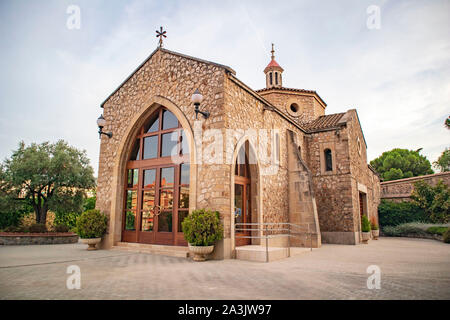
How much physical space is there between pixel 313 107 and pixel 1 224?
18.4 metres

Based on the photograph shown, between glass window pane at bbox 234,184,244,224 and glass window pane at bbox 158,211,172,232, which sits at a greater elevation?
glass window pane at bbox 234,184,244,224

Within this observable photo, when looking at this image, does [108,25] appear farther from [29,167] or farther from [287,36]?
[29,167]

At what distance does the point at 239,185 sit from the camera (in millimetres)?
8898

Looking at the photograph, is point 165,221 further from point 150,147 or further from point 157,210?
point 150,147

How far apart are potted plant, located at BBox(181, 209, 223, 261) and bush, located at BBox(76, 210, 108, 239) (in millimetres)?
4086

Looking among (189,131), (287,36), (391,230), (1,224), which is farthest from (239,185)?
(391,230)

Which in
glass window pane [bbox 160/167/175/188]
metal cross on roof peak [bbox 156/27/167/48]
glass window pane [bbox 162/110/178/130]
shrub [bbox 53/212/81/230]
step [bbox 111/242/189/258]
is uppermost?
metal cross on roof peak [bbox 156/27/167/48]

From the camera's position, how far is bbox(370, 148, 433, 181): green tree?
104 ft

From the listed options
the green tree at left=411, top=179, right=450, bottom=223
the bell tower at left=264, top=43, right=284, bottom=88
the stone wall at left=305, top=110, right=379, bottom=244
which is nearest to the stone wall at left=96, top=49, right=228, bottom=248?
the stone wall at left=305, top=110, right=379, bottom=244

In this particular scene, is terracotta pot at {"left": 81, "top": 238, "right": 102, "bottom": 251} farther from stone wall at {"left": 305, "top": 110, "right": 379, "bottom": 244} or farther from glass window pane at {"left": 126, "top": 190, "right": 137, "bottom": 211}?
stone wall at {"left": 305, "top": 110, "right": 379, "bottom": 244}

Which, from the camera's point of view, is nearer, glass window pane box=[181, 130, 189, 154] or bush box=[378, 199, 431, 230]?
glass window pane box=[181, 130, 189, 154]

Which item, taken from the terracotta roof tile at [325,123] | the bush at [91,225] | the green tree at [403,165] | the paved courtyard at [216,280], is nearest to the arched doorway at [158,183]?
the bush at [91,225]

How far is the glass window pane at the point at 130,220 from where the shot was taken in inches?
374
